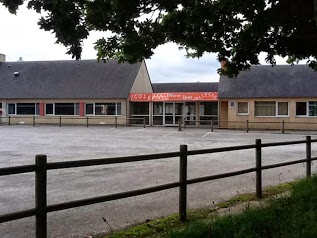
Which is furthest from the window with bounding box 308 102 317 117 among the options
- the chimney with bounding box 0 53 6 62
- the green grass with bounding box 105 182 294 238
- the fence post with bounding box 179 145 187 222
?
the chimney with bounding box 0 53 6 62

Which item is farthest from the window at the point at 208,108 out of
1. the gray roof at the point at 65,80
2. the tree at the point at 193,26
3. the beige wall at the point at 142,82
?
the tree at the point at 193,26

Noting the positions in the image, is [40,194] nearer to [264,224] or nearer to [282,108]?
[264,224]

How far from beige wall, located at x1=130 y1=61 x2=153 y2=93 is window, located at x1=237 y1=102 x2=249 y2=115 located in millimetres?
11438

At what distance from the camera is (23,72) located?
49.0m

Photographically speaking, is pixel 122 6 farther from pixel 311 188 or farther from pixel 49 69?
pixel 49 69

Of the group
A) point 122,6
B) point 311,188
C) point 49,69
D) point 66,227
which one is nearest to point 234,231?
point 66,227

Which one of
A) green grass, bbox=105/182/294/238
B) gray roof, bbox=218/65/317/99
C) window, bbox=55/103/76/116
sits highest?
gray roof, bbox=218/65/317/99

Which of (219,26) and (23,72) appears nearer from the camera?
(219,26)

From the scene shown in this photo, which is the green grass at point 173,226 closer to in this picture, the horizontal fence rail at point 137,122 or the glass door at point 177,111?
the horizontal fence rail at point 137,122

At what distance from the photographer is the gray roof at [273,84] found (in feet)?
123

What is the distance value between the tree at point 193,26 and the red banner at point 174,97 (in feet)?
94.3

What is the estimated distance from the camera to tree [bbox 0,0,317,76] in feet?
20.3

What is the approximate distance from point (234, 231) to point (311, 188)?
3.03 meters

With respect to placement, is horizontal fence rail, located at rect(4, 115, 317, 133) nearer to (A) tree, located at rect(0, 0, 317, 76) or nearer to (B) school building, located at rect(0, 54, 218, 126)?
(B) school building, located at rect(0, 54, 218, 126)
